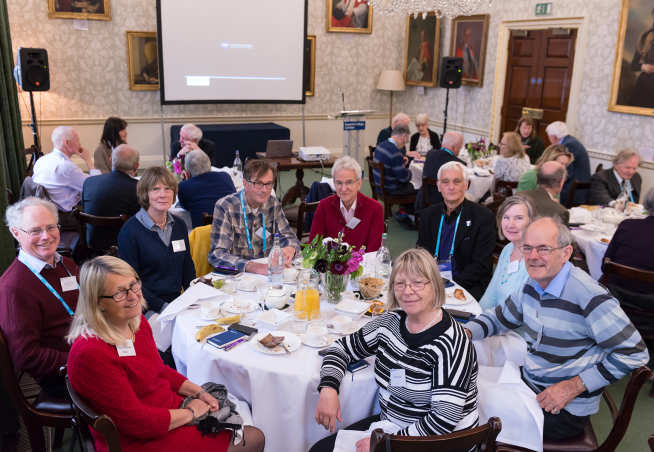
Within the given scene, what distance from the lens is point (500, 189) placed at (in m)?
6.20

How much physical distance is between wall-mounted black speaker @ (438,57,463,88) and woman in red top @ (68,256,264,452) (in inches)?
305

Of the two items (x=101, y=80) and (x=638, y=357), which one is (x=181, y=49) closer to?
(x=101, y=80)

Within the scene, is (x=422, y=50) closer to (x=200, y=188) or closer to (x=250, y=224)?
(x=200, y=188)

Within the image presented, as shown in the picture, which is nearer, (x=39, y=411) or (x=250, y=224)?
(x=39, y=411)

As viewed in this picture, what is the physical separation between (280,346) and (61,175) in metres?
3.62

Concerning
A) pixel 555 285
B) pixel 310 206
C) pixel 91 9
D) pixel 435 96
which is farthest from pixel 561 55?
pixel 91 9

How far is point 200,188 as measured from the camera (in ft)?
14.3

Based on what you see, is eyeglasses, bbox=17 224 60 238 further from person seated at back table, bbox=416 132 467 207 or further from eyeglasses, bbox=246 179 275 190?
person seated at back table, bbox=416 132 467 207

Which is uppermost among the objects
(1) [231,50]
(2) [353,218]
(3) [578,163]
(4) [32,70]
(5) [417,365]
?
(1) [231,50]

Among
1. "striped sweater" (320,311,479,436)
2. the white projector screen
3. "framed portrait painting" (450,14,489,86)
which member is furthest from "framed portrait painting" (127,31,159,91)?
"striped sweater" (320,311,479,436)

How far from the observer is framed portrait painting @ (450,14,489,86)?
29.3 ft

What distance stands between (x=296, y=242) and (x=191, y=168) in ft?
4.54

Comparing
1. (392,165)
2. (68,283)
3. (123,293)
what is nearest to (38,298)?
(68,283)

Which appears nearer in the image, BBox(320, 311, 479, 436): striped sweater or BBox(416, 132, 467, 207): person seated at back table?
BBox(320, 311, 479, 436): striped sweater
